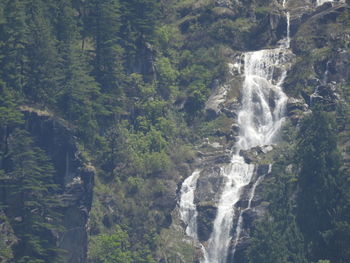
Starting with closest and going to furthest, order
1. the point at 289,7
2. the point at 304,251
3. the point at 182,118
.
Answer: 1. the point at 304,251
2. the point at 182,118
3. the point at 289,7

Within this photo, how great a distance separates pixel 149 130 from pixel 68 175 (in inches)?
626

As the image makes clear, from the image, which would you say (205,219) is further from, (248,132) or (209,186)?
(248,132)

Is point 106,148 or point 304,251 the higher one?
point 106,148


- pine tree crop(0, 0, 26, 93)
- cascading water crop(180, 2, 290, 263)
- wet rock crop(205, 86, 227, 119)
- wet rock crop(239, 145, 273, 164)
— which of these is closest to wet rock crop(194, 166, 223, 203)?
cascading water crop(180, 2, 290, 263)

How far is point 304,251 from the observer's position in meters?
115

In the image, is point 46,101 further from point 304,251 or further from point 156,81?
point 304,251

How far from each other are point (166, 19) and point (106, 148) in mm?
31541

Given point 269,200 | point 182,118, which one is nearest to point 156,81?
point 182,118

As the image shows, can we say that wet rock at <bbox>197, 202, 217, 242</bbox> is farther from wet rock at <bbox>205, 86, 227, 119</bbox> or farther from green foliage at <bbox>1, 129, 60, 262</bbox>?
green foliage at <bbox>1, 129, 60, 262</bbox>

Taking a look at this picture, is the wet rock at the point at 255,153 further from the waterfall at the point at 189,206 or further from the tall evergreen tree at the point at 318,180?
the tall evergreen tree at the point at 318,180

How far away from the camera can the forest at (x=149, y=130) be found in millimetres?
116812

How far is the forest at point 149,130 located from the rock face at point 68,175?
118 millimetres

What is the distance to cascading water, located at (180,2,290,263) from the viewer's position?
4835 inches

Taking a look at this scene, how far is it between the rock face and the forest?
118 millimetres
